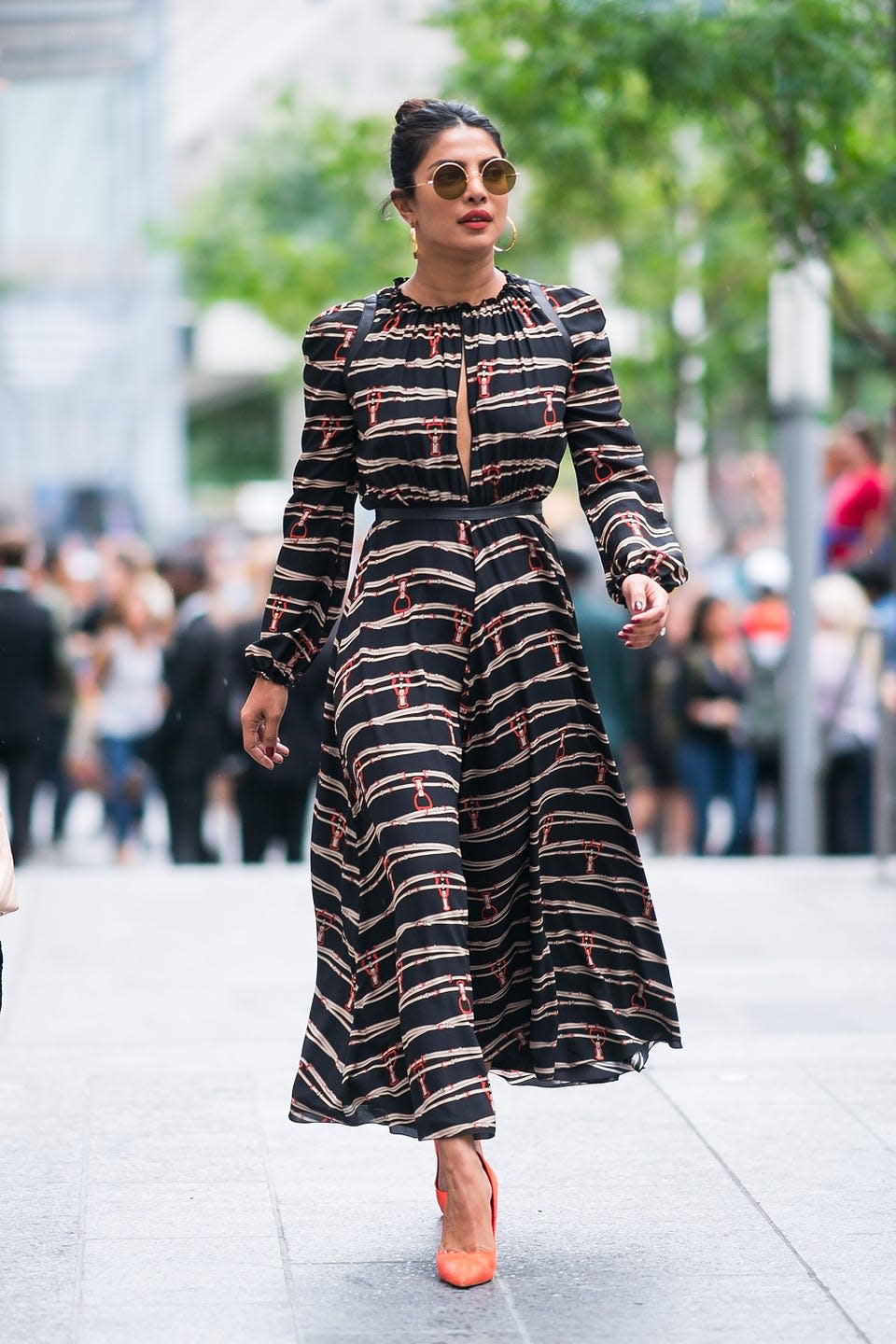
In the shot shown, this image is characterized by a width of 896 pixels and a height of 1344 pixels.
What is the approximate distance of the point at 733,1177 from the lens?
4.33m

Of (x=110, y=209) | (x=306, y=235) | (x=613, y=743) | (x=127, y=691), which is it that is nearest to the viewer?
(x=613, y=743)

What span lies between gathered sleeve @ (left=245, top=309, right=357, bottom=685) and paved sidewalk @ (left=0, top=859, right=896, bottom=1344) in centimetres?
102

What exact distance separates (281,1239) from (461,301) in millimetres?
1677

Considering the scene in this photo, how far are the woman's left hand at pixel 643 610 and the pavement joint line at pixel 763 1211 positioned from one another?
1077 millimetres

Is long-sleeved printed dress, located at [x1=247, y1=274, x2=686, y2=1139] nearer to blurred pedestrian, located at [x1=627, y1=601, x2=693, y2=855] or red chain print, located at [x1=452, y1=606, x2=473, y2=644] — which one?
red chain print, located at [x1=452, y1=606, x2=473, y2=644]

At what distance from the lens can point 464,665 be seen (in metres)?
3.86

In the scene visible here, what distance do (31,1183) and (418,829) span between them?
3.86ft

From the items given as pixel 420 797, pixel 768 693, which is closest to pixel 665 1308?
pixel 420 797

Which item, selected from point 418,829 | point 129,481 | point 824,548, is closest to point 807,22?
point 824,548

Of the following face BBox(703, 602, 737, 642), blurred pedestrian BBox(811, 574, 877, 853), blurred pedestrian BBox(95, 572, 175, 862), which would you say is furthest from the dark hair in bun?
blurred pedestrian BBox(95, 572, 175, 862)

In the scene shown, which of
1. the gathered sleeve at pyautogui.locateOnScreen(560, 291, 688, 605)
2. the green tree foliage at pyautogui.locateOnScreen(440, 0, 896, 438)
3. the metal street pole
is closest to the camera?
the gathered sleeve at pyautogui.locateOnScreen(560, 291, 688, 605)

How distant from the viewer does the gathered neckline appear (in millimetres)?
3924

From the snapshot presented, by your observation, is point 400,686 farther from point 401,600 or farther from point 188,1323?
point 188,1323

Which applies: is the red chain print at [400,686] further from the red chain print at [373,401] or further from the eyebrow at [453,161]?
the eyebrow at [453,161]
